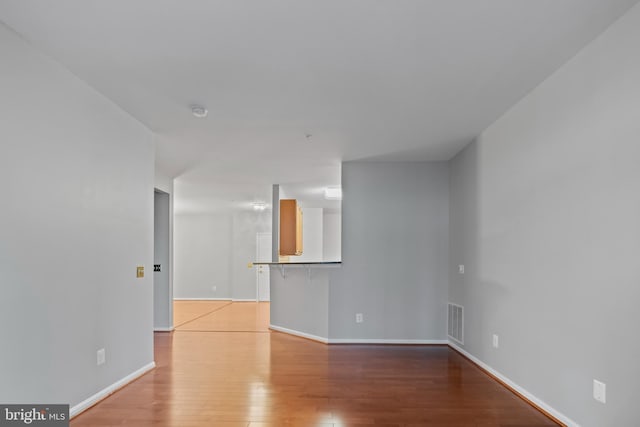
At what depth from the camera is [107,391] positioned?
328cm

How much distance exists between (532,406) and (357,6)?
9.88 ft

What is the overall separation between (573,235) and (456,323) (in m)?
2.65

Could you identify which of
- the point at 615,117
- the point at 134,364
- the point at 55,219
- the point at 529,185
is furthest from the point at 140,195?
the point at 615,117

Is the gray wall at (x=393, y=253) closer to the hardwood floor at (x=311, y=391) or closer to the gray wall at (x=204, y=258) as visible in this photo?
the hardwood floor at (x=311, y=391)

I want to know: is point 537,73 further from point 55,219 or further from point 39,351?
point 39,351

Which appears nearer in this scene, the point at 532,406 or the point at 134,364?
the point at 532,406

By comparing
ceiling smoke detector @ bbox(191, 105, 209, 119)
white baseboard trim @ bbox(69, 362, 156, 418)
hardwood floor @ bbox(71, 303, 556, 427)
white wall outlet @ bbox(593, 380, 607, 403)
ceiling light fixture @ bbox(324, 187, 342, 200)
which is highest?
ceiling smoke detector @ bbox(191, 105, 209, 119)

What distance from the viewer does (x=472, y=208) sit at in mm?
4559

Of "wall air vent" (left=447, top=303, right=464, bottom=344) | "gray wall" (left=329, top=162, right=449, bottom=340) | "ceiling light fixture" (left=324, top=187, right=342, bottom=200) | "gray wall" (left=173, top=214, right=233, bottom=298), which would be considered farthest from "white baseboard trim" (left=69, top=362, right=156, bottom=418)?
"gray wall" (left=173, top=214, right=233, bottom=298)

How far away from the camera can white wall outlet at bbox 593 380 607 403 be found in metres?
2.34

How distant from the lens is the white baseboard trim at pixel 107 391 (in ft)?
9.45

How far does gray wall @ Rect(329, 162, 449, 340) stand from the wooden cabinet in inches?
99.5

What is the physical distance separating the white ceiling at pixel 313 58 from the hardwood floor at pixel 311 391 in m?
2.38

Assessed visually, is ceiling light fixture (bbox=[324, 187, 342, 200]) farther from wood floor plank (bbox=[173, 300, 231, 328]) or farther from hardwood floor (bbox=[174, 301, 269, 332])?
wood floor plank (bbox=[173, 300, 231, 328])
